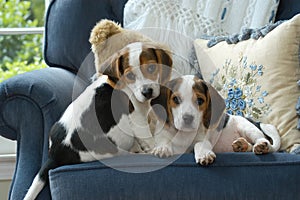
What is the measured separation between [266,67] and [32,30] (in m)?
1.19

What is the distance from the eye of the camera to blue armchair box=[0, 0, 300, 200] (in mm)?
1329

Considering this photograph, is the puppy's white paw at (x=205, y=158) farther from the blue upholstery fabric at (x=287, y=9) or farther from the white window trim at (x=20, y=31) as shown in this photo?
the white window trim at (x=20, y=31)

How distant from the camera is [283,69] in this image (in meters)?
1.68

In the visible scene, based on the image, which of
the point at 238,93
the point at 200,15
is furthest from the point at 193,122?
the point at 200,15

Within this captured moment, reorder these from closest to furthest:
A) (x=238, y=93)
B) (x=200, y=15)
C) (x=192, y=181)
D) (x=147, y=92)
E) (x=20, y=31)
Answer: (x=192, y=181) → (x=147, y=92) → (x=238, y=93) → (x=200, y=15) → (x=20, y=31)

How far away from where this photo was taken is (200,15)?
6.73ft

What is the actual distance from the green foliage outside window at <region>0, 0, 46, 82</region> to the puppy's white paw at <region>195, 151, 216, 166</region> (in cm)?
134

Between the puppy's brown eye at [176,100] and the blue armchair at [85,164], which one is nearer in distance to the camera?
the blue armchair at [85,164]

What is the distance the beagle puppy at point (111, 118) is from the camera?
1.48m

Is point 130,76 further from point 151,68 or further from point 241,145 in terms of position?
point 241,145

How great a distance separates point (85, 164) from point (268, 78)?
625 mm

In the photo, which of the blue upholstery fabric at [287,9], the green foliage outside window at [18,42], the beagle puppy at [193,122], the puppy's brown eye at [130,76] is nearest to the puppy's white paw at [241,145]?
the beagle puppy at [193,122]

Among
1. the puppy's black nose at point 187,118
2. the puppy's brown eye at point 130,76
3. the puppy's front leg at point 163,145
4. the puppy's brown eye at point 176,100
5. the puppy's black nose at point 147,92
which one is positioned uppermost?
the puppy's brown eye at point 130,76

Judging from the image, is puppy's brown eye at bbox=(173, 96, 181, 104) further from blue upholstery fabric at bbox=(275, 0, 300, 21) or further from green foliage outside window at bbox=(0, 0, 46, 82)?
green foliage outside window at bbox=(0, 0, 46, 82)
